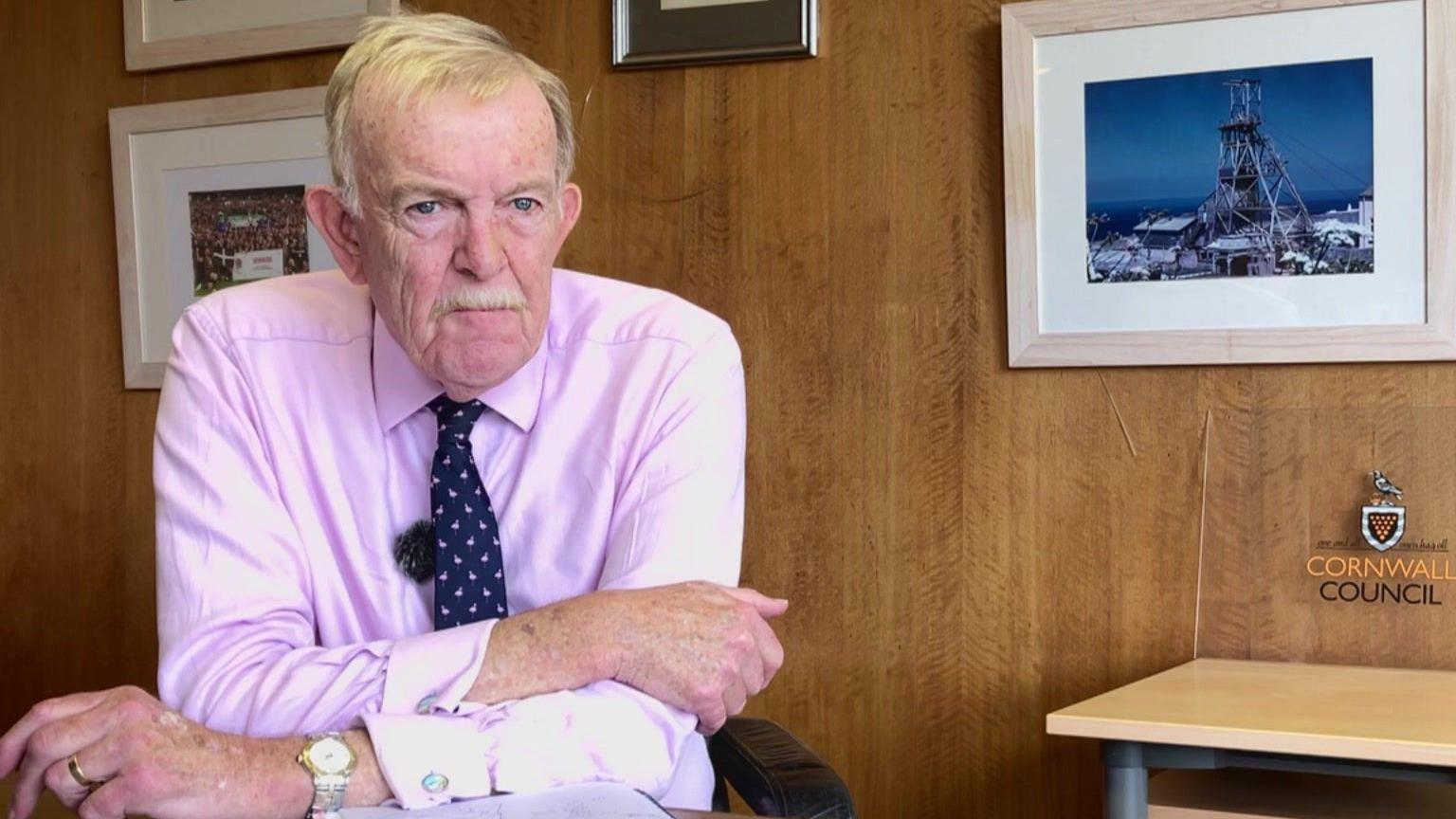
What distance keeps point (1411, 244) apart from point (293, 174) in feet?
6.68

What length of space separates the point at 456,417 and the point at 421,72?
38 cm

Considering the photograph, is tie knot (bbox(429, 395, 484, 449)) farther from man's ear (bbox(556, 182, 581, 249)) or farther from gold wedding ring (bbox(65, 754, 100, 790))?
gold wedding ring (bbox(65, 754, 100, 790))

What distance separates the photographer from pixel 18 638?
11.2 ft

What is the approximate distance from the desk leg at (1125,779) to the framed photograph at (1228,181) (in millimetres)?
702

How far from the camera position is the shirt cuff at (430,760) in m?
1.31

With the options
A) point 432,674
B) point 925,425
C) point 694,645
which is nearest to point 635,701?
point 694,645

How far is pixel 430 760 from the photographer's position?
1.32 metres

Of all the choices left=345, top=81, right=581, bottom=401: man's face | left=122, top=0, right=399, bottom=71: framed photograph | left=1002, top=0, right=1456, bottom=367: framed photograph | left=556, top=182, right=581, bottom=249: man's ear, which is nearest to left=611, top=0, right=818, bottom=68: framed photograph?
left=1002, top=0, right=1456, bottom=367: framed photograph

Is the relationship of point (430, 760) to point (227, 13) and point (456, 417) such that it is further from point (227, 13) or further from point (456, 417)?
point (227, 13)

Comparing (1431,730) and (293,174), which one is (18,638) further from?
(1431,730)

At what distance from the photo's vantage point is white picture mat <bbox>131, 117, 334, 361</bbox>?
3.12m

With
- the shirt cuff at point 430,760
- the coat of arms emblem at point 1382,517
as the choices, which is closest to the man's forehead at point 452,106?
the shirt cuff at point 430,760

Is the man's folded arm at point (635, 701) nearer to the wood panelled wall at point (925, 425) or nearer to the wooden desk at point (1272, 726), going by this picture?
the wooden desk at point (1272, 726)

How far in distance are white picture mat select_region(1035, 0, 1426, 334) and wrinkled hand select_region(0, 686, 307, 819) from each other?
1503mm
